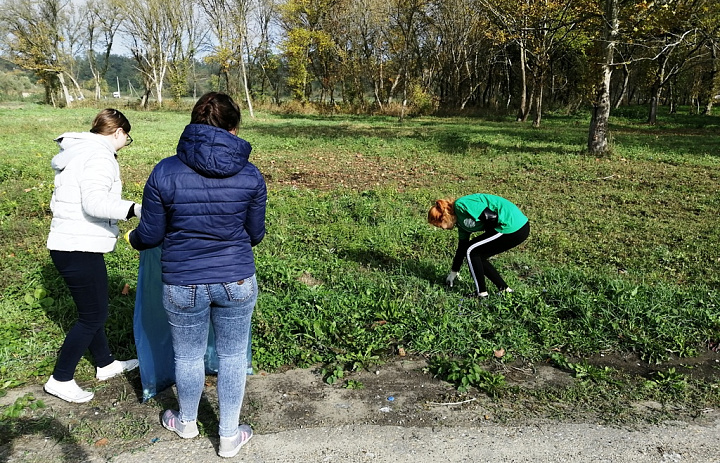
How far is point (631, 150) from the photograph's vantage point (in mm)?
14453

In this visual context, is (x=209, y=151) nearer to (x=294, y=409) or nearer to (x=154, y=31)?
(x=294, y=409)

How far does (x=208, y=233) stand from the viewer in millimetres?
2443

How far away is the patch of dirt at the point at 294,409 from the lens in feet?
9.67

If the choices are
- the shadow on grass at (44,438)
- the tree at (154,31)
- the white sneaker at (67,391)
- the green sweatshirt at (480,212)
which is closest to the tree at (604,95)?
the green sweatshirt at (480,212)

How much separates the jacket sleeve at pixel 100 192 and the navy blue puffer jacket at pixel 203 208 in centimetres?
49

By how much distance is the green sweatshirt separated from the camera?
4.52 metres

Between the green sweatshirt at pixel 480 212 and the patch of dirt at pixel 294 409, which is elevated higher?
the green sweatshirt at pixel 480 212

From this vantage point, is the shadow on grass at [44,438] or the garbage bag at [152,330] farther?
the garbage bag at [152,330]

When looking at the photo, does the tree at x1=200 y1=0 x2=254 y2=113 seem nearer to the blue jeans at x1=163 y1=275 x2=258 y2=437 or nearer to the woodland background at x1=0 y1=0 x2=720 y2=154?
the woodland background at x1=0 y1=0 x2=720 y2=154

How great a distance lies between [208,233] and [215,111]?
1.91 ft

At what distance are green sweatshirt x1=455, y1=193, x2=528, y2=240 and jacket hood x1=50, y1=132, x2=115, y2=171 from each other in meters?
2.88

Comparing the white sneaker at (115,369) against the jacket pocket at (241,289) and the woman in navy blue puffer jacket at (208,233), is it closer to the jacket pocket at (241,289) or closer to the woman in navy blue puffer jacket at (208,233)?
the woman in navy blue puffer jacket at (208,233)

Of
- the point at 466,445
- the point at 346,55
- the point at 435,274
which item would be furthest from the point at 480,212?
the point at 346,55

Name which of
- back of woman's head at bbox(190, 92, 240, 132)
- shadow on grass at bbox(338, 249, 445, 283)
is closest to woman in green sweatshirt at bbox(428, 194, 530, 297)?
shadow on grass at bbox(338, 249, 445, 283)
